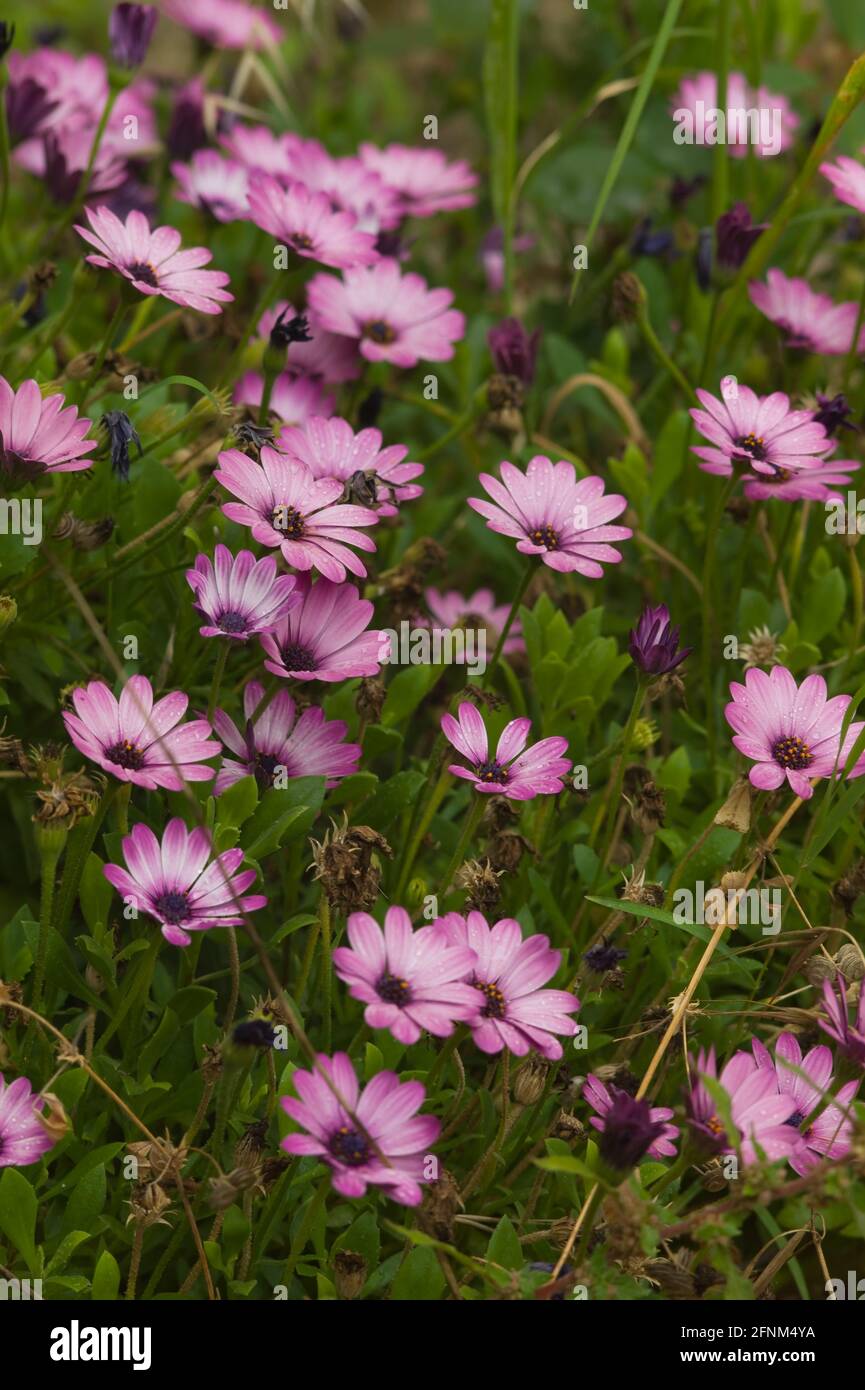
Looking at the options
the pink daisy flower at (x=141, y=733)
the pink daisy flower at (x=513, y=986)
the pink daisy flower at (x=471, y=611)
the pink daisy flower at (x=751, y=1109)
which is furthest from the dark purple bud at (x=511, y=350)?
the pink daisy flower at (x=751, y=1109)

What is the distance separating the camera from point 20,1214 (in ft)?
4.26

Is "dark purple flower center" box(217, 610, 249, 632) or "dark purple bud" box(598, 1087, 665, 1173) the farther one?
"dark purple flower center" box(217, 610, 249, 632)

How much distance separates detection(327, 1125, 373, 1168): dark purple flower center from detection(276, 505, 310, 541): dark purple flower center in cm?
56

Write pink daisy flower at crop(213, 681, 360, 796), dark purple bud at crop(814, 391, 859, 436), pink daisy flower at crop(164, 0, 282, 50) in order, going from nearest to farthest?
pink daisy flower at crop(213, 681, 360, 796) → dark purple bud at crop(814, 391, 859, 436) → pink daisy flower at crop(164, 0, 282, 50)

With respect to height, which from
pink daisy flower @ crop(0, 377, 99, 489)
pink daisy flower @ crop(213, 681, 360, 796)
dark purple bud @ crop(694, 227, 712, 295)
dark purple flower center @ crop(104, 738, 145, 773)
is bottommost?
dark purple flower center @ crop(104, 738, 145, 773)

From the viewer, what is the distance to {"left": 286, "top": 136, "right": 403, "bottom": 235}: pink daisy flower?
210 centimetres

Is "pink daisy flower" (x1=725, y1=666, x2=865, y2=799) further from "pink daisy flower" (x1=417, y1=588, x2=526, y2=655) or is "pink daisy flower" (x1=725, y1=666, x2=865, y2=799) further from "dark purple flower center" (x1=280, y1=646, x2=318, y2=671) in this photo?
"pink daisy flower" (x1=417, y1=588, x2=526, y2=655)

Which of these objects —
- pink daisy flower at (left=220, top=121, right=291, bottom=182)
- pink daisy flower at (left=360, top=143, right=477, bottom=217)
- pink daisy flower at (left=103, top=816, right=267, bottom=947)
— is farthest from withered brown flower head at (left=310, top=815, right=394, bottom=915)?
pink daisy flower at (left=360, top=143, right=477, bottom=217)

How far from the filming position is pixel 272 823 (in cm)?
146

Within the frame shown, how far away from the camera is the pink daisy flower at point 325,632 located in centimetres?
147

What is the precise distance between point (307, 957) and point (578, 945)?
0.35m

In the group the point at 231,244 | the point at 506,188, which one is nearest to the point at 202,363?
the point at 231,244

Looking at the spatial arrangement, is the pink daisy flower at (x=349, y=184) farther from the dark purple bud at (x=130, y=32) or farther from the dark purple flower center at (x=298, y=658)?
the dark purple flower center at (x=298, y=658)

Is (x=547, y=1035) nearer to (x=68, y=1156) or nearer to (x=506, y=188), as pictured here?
(x=68, y=1156)
